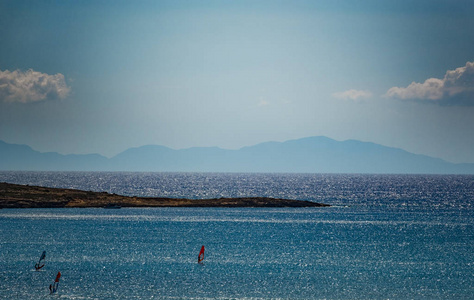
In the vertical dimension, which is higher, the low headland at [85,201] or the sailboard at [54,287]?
the low headland at [85,201]

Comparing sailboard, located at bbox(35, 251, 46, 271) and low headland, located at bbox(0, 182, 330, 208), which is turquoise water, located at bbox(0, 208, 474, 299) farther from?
low headland, located at bbox(0, 182, 330, 208)

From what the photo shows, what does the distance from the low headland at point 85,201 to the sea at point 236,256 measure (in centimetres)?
1546

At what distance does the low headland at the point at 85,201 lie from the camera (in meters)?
135

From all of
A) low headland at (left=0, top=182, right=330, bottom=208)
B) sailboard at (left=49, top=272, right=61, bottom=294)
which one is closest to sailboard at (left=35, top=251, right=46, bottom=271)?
sailboard at (left=49, top=272, right=61, bottom=294)

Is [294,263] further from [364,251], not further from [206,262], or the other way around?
[364,251]

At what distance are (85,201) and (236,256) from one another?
8214cm

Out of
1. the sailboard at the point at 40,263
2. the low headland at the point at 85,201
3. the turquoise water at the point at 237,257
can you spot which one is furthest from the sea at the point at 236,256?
the low headland at the point at 85,201

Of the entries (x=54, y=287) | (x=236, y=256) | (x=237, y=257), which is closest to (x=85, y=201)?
(x=236, y=256)

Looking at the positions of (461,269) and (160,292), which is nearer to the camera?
(160,292)

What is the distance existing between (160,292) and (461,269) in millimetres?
31231

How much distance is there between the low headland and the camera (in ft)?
443

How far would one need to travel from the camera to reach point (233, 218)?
117625 millimetres

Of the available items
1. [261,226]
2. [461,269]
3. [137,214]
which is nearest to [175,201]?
[137,214]

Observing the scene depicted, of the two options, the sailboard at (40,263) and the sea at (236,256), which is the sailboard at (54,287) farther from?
the sailboard at (40,263)
